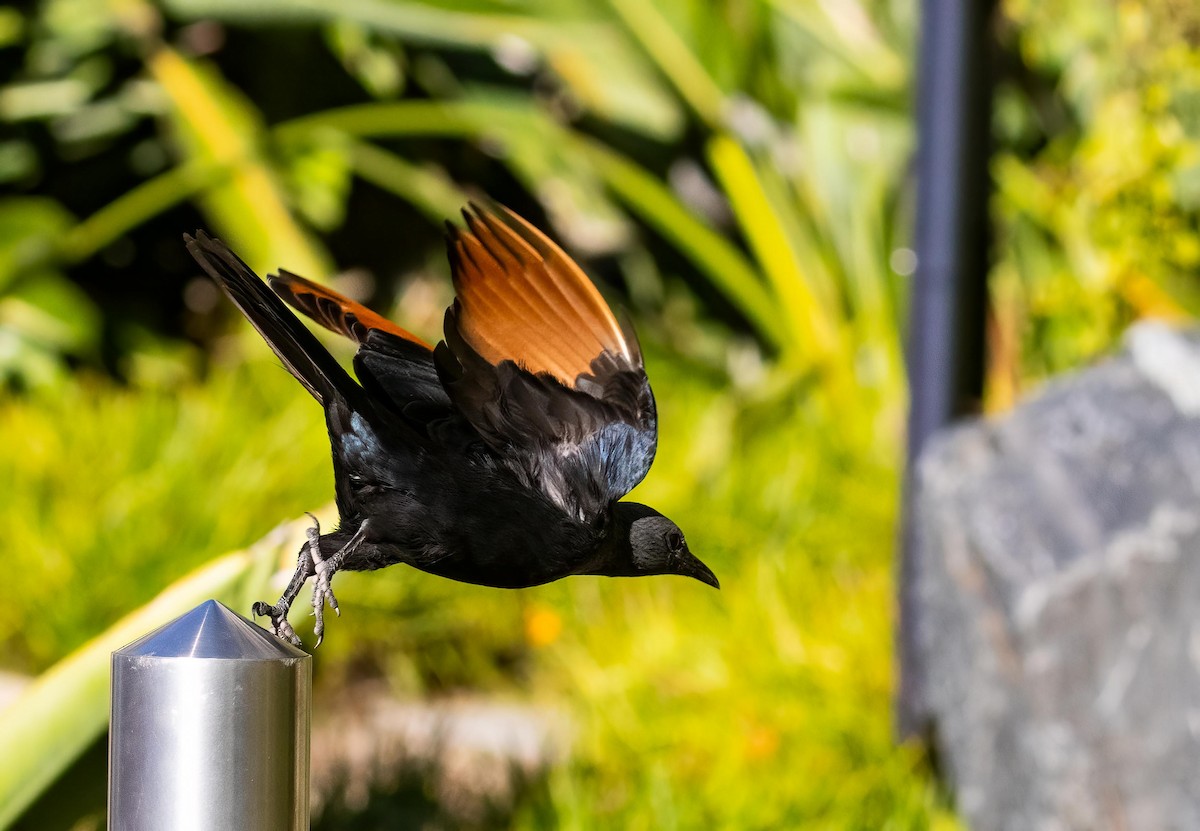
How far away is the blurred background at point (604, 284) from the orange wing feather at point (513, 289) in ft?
5.07

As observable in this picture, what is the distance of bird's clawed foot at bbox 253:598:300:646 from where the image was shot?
333 millimetres

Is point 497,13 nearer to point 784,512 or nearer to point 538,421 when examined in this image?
point 784,512

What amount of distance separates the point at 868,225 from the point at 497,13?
1074 millimetres

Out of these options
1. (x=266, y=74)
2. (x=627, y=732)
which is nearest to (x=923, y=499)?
(x=627, y=732)

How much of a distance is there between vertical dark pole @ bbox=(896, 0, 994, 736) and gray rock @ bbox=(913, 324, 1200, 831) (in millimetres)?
66

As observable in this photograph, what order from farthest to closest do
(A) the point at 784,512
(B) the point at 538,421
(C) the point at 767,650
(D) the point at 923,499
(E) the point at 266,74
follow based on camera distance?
(E) the point at 266,74
(A) the point at 784,512
(C) the point at 767,650
(D) the point at 923,499
(B) the point at 538,421

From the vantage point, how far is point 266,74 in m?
3.73

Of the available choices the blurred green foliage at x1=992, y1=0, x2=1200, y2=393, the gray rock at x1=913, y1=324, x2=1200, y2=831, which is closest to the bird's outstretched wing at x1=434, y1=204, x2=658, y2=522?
the gray rock at x1=913, y1=324, x2=1200, y2=831

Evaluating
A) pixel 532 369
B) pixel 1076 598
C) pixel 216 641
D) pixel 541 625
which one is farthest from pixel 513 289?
pixel 541 625

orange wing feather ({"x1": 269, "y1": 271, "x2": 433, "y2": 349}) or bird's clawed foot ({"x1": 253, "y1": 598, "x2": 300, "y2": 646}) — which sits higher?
orange wing feather ({"x1": 269, "y1": 271, "x2": 433, "y2": 349})

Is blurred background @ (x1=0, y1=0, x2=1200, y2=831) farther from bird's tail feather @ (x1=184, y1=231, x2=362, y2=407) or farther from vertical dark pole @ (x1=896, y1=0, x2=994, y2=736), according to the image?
bird's tail feather @ (x1=184, y1=231, x2=362, y2=407)

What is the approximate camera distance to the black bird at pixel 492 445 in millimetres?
302

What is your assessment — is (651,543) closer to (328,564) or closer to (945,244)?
(328,564)

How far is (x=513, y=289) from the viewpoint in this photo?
31 cm
